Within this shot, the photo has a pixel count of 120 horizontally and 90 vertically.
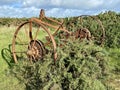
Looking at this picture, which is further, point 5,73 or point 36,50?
point 5,73

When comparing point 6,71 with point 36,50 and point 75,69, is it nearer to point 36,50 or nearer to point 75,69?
point 36,50

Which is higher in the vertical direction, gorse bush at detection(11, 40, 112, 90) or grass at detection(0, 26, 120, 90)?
gorse bush at detection(11, 40, 112, 90)

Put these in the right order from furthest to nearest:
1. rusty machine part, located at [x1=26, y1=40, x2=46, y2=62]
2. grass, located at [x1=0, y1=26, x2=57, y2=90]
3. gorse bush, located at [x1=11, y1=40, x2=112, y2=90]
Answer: rusty machine part, located at [x1=26, y1=40, x2=46, y2=62] < grass, located at [x1=0, y1=26, x2=57, y2=90] < gorse bush, located at [x1=11, y1=40, x2=112, y2=90]

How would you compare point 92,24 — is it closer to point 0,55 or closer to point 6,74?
point 0,55

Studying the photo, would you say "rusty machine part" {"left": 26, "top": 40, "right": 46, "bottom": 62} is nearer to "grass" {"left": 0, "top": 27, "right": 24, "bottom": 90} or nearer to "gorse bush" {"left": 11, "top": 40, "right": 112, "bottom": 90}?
"grass" {"left": 0, "top": 27, "right": 24, "bottom": 90}

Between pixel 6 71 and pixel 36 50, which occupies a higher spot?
pixel 36 50

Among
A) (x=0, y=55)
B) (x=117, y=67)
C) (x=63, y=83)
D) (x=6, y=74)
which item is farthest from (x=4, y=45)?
(x=63, y=83)

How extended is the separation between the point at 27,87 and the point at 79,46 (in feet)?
6.83

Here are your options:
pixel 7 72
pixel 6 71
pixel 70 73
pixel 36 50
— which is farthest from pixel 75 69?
pixel 6 71

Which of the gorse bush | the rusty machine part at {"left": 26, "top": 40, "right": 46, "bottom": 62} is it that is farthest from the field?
the rusty machine part at {"left": 26, "top": 40, "right": 46, "bottom": 62}

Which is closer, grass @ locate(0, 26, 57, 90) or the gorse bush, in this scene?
the gorse bush

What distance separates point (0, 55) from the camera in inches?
526

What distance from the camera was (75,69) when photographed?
8680 mm

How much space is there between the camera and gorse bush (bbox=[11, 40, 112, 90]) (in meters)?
8.53
